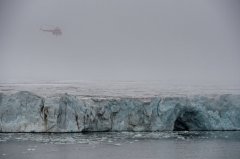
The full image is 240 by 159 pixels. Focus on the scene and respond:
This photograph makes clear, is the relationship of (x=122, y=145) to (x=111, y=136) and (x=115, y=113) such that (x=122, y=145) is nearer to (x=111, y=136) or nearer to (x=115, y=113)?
(x=111, y=136)

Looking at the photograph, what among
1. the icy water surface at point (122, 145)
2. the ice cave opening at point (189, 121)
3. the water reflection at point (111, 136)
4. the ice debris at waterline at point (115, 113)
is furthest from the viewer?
the ice cave opening at point (189, 121)

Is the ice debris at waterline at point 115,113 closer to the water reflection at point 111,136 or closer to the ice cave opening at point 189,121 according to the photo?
the ice cave opening at point 189,121

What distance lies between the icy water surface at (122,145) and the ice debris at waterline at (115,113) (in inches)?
18.1

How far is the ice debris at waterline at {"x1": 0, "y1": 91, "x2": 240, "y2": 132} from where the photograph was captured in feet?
64.7

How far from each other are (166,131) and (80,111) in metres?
3.63

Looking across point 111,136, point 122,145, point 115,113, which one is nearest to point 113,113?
point 115,113

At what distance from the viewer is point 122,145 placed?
17250mm

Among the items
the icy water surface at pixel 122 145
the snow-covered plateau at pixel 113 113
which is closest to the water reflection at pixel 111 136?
the icy water surface at pixel 122 145

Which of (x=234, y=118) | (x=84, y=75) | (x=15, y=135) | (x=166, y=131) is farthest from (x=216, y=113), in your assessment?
(x=84, y=75)

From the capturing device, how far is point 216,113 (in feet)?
68.5

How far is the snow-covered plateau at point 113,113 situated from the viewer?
19719 millimetres

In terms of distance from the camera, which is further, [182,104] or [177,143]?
[182,104]

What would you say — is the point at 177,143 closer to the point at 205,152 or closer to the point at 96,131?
the point at 205,152

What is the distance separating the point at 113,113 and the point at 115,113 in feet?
0.26
